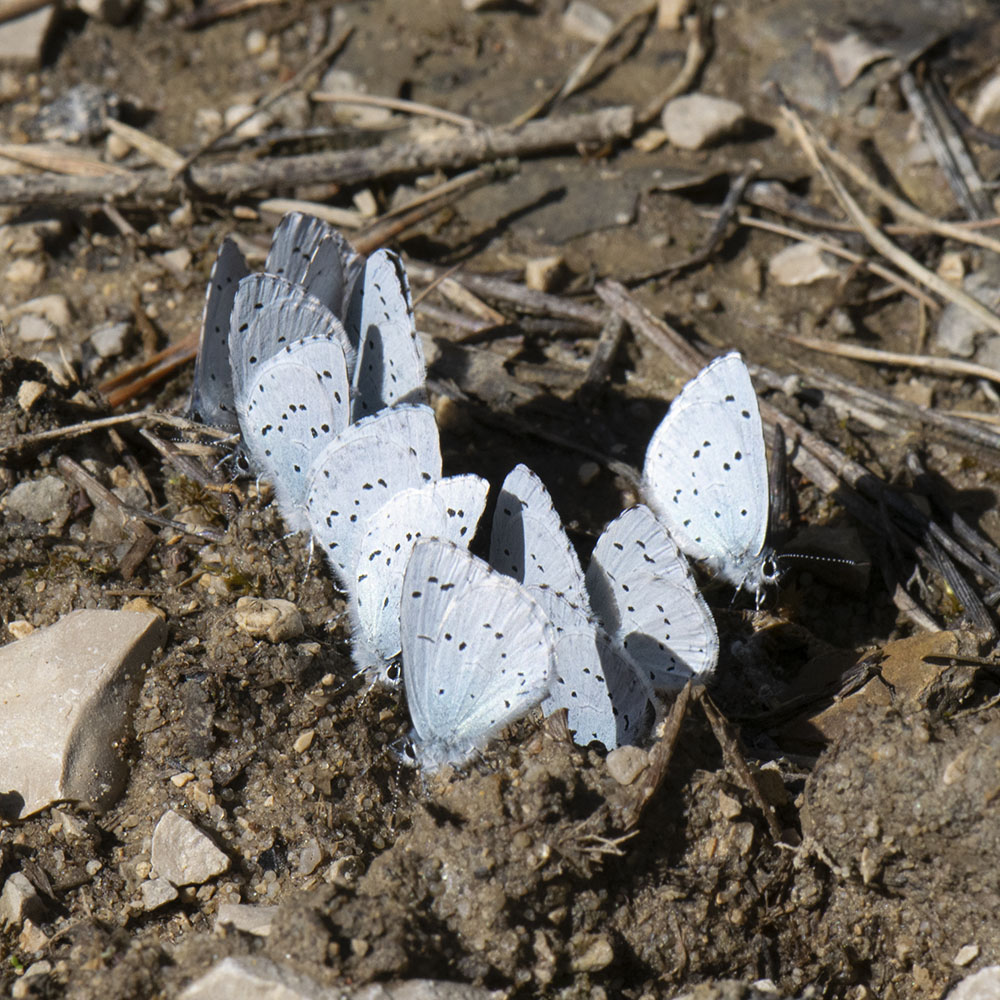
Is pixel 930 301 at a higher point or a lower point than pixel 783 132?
lower

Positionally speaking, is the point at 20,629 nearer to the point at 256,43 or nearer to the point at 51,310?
the point at 51,310

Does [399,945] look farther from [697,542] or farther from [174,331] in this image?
[174,331]

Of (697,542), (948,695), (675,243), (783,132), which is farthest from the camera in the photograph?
(783,132)

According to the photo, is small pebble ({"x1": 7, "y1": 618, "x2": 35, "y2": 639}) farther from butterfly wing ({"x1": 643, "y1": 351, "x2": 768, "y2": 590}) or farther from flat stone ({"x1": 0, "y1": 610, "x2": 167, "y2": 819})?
butterfly wing ({"x1": 643, "y1": 351, "x2": 768, "y2": 590})

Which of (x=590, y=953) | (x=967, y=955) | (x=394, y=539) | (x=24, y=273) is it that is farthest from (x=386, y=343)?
(x=967, y=955)

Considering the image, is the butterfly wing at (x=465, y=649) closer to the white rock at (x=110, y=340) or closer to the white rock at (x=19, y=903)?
the white rock at (x=19, y=903)

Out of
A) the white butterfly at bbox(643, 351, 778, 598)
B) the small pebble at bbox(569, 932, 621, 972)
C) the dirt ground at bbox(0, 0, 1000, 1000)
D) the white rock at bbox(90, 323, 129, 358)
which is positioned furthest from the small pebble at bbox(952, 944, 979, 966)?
the white rock at bbox(90, 323, 129, 358)

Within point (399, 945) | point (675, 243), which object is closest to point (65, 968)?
point (399, 945)
